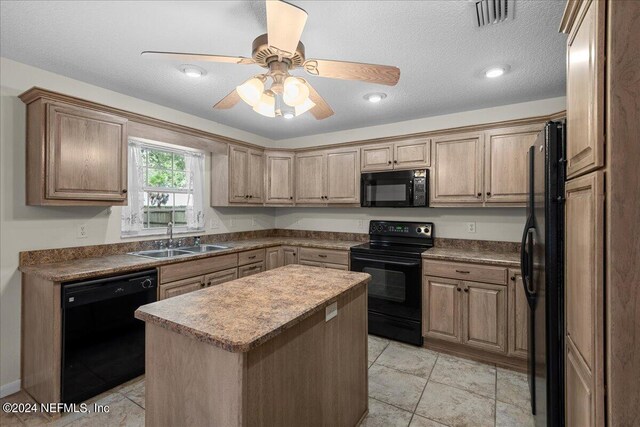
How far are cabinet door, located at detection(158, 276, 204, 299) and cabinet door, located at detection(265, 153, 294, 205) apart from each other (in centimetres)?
164

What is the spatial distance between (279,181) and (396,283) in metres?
2.11

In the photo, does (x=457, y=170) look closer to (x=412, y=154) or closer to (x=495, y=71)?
(x=412, y=154)

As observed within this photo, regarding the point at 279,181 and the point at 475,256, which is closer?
the point at 475,256

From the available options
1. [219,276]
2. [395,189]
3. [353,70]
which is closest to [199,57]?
[353,70]

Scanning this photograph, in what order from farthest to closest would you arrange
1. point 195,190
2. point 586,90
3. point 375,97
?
point 195,190 → point 375,97 → point 586,90

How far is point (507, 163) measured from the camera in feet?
9.48

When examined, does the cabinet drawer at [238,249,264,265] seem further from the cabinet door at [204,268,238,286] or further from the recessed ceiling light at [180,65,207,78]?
the recessed ceiling light at [180,65,207,78]

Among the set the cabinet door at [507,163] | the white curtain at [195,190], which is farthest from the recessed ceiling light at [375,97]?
the white curtain at [195,190]

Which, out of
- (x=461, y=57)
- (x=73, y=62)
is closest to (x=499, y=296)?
(x=461, y=57)

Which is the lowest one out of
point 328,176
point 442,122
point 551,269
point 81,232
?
point 551,269

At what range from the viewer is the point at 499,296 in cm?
266

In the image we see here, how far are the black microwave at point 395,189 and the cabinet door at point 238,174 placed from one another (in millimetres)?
1508

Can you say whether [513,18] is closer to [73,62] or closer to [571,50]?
[571,50]

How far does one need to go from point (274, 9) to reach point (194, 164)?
9.62 feet
